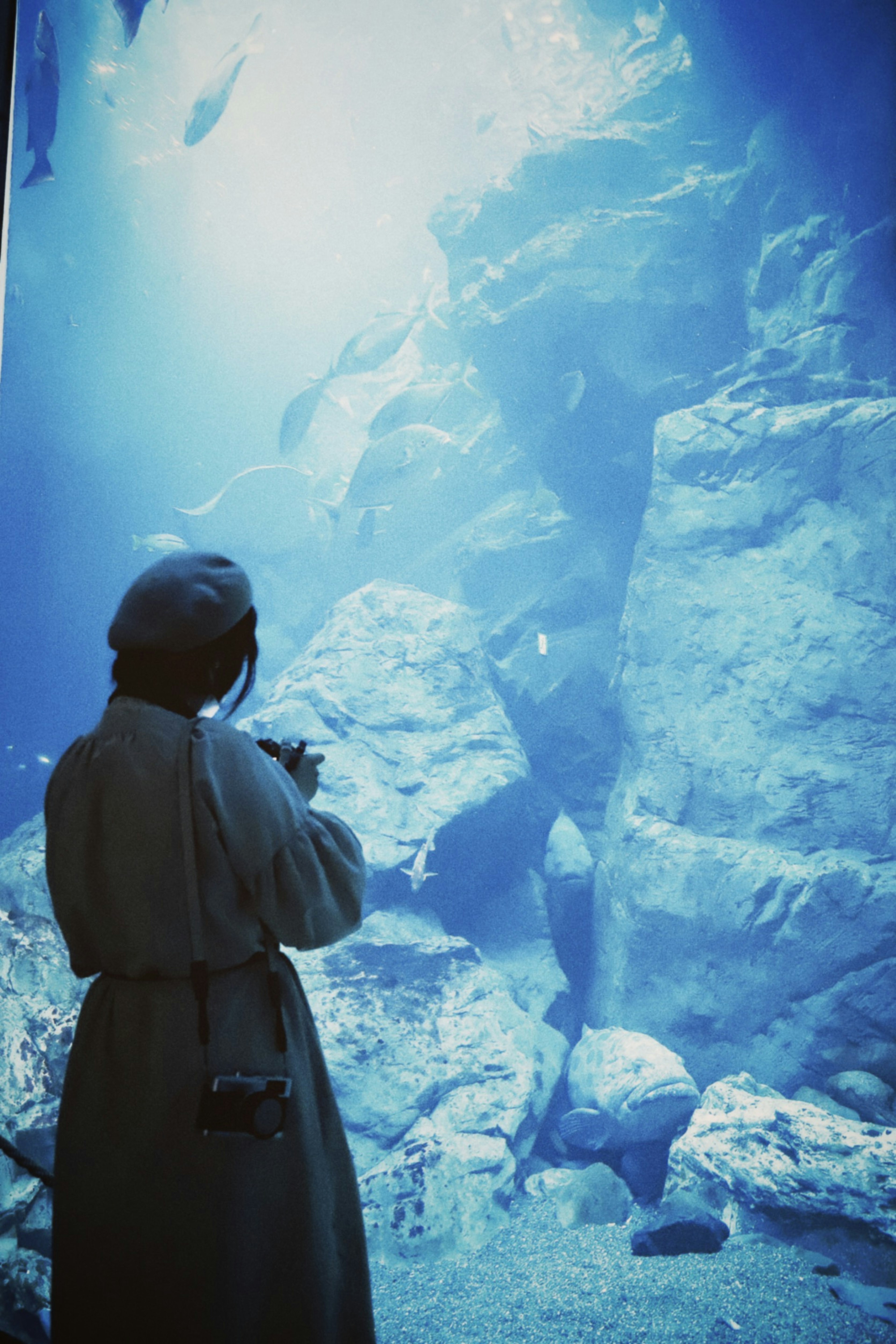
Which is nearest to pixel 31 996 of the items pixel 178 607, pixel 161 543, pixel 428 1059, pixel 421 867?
pixel 428 1059

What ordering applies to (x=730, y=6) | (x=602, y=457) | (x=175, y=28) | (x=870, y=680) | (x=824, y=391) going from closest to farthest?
(x=870, y=680)
(x=730, y=6)
(x=824, y=391)
(x=602, y=457)
(x=175, y=28)

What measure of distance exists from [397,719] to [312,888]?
→ 7414mm

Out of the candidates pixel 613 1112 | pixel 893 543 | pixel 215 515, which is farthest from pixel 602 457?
pixel 215 515

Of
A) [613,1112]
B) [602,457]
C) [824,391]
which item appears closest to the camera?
[613,1112]

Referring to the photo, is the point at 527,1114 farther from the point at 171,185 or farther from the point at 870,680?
the point at 171,185

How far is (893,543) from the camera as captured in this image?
704 cm

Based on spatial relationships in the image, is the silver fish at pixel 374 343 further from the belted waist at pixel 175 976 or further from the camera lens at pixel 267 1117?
the camera lens at pixel 267 1117

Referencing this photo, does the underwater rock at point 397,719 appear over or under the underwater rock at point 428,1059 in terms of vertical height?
over

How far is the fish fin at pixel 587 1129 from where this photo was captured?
5055 millimetres

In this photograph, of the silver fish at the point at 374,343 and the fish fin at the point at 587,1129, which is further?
the silver fish at the point at 374,343

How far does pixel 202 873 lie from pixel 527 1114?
5.46 m

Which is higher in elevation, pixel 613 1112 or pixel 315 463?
pixel 315 463

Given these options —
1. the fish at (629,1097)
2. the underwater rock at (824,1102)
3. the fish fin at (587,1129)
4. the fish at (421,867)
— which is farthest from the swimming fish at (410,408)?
the underwater rock at (824,1102)

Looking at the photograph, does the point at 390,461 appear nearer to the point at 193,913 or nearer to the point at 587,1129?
the point at 587,1129
